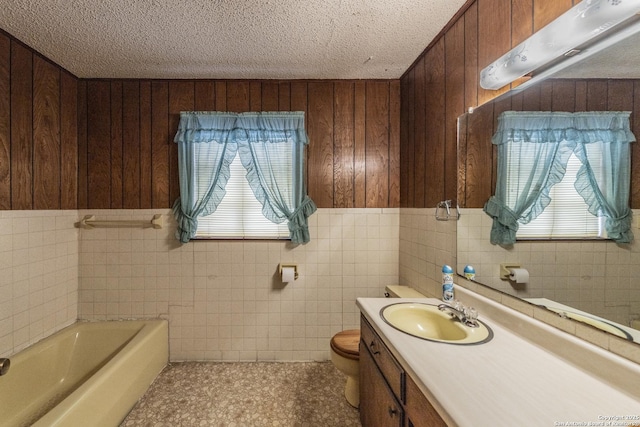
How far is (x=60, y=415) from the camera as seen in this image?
3.92ft

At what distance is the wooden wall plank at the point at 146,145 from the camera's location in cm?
226

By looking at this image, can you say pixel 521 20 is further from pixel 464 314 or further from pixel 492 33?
pixel 464 314

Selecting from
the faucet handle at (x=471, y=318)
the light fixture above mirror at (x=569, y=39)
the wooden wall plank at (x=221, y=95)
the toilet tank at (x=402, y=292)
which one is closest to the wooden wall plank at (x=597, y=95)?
the light fixture above mirror at (x=569, y=39)

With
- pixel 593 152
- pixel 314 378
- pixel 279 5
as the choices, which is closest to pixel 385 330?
pixel 593 152

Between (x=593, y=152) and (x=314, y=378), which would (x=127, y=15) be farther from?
(x=314, y=378)

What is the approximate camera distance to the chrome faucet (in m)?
1.21

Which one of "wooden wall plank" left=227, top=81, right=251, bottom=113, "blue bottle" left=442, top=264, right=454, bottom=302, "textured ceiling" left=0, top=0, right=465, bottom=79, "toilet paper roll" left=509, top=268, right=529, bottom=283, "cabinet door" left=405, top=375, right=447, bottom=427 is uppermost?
"textured ceiling" left=0, top=0, right=465, bottom=79

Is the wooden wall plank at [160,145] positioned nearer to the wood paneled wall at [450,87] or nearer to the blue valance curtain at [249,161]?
the blue valance curtain at [249,161]

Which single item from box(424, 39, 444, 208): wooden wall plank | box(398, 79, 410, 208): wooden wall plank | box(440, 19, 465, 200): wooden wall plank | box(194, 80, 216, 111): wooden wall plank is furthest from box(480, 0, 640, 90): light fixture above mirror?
box(194, 80, 216, 111): wooden wall plank

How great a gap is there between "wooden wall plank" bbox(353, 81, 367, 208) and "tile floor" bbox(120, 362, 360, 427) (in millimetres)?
1576

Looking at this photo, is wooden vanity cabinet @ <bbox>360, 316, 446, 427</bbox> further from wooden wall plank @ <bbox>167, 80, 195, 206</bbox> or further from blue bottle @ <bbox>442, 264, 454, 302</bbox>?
wooden wall plank @ <bbox>167, 80, 195, 206</bbox>

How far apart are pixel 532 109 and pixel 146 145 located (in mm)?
2627

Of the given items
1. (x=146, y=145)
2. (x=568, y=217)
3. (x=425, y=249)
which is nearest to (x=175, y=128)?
(x=146, y=145)

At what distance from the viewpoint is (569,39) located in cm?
92
